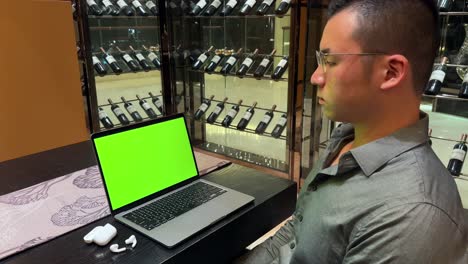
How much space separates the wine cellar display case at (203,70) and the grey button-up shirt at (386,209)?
189cm

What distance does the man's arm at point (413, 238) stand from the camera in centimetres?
67

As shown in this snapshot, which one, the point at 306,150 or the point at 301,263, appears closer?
the point at 301,263

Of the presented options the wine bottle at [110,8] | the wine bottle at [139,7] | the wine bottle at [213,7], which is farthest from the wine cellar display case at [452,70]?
the wine bottle at [110,8]

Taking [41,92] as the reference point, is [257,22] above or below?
above

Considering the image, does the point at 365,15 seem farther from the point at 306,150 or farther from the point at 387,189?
the point at 306,150

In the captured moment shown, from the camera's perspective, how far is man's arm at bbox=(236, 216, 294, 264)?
115cm

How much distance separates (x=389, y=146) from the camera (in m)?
0.83

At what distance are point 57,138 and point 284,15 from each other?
1.86 metres

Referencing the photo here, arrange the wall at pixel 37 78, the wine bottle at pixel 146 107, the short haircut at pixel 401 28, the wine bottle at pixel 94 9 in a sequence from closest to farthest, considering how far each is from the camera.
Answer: the short haircut at pixel 401 28
the wall at pixel 37 78
the wine bottle at pixel 94 9
the wine bottle at pixel 146 107

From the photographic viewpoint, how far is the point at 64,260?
0.89 m

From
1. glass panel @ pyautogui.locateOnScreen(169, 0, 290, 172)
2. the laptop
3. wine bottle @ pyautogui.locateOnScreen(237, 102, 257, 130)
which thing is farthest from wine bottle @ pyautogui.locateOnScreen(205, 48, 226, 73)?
the laptop

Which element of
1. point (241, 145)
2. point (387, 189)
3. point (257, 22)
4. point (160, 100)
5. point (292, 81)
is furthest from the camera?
point (160, 100)

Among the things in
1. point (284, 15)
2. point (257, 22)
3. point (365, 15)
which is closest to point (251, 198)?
point (365, 15)

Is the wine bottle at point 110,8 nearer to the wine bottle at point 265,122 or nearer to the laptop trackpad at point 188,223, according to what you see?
the wine bottle at point 265,122
